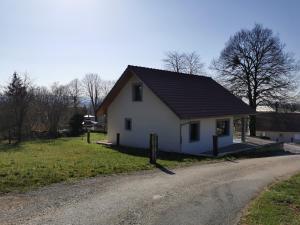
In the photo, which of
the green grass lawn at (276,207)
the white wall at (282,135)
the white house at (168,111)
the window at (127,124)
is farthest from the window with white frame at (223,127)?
the white wall at (282,135)

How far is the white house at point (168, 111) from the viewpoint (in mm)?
20922

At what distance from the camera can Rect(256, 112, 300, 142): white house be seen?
64.0 meters

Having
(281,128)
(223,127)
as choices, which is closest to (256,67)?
(223,127)

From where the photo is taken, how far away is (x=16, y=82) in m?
33.9

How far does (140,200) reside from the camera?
857cm

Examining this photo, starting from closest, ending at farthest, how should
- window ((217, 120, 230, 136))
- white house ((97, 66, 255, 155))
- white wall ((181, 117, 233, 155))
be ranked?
white wall ((181, 117, 233, 155)) < white house ((97, 66, 255, 155)) < window ((217, 120, 230, 136))

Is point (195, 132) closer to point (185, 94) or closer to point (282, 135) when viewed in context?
point (185, 94)

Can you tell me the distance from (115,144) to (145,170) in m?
11.7

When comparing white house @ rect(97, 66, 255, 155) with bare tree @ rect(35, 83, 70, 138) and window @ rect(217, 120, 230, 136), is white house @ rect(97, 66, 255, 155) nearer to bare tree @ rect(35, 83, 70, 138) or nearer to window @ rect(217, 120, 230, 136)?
window @ rect(217, 120, 230, 136)

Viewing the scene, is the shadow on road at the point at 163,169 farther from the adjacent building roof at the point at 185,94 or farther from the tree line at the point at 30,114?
the tree line at the point at 30,114

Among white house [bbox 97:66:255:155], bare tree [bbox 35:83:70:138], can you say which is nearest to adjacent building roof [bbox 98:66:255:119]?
white house [bbox 97:66:255:155]

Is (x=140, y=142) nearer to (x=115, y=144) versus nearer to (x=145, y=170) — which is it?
(x=115, y=144)

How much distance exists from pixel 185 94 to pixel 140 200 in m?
15.1

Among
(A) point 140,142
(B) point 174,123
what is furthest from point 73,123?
(B) point 174,123
